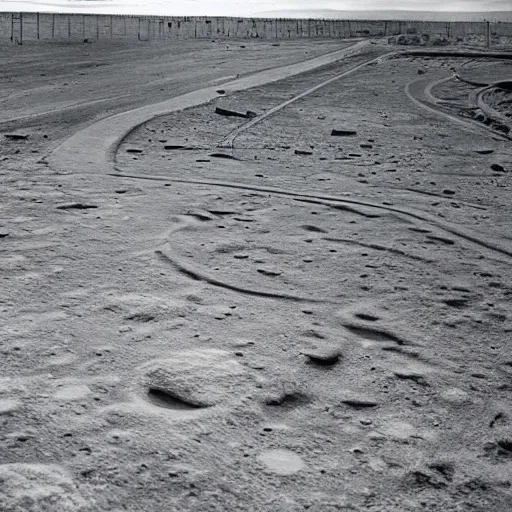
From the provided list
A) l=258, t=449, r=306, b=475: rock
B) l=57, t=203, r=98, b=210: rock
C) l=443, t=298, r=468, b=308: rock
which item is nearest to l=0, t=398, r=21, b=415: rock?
l=258, t=449, r=306, b=475: rock

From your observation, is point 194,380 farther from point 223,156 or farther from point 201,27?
point 201,27

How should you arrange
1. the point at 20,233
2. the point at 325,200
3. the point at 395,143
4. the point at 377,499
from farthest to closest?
1. the point at 395,143
2. the point at 325,200
3. the point at 20,233
4. the point at 377,499

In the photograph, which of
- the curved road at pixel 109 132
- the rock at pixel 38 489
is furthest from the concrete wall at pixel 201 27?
the rock at pixel 38 489

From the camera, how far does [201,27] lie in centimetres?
4441

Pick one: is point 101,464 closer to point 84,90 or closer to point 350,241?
point 350,241

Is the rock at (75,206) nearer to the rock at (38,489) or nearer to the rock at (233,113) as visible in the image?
the rock at (38,489)

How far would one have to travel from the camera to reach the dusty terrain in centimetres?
242

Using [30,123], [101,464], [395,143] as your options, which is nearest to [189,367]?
[101,464]

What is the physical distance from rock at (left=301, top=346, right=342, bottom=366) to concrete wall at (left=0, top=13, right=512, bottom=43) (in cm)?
2922

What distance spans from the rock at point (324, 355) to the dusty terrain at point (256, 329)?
0.01 metres

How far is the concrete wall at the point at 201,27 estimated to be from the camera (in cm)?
3588

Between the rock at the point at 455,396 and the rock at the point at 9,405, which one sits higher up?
the rock at the point at 9,405

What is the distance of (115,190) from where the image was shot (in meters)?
5.93

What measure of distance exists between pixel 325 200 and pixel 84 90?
8.05m
